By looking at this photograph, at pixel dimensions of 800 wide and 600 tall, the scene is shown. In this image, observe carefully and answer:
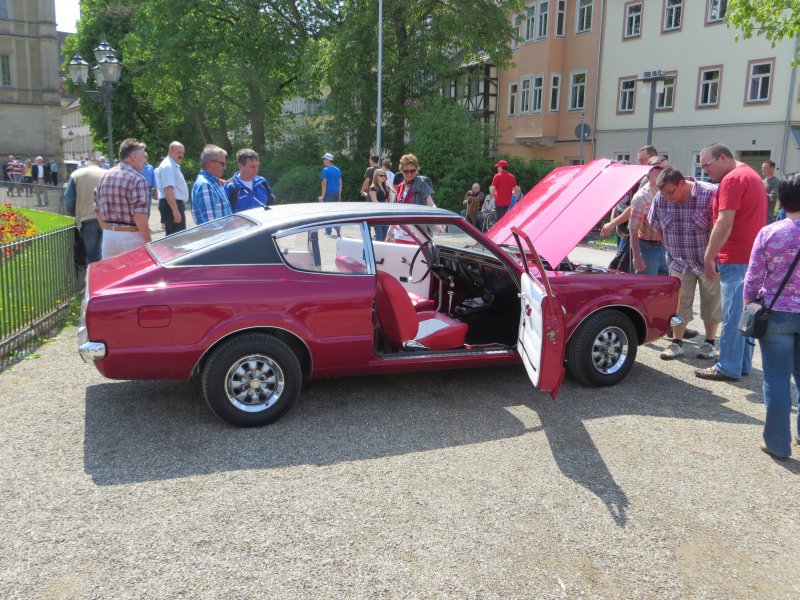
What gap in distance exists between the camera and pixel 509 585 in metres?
3.24

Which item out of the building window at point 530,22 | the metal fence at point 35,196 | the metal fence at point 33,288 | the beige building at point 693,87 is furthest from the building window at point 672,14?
the metal fence at point 33,288

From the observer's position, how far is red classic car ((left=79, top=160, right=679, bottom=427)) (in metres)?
4.61

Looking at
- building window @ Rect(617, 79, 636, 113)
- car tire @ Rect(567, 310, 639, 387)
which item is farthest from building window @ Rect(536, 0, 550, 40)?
car tire @ Rect(567, 310, 639, 387)

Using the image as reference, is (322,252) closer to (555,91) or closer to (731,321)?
(731,321)

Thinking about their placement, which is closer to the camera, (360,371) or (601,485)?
(601,485)

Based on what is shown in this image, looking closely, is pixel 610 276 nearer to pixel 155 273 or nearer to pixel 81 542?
pixel 155 273

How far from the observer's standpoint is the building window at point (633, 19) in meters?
28.7

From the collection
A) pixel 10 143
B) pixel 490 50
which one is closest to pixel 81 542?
pixel 490 50

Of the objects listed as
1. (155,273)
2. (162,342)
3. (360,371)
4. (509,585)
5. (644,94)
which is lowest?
(509,585)

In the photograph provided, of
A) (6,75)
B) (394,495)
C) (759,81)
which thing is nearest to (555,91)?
(759,81)

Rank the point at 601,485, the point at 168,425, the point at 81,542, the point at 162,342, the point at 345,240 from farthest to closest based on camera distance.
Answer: the point at 345,240 → the point at 168,425 → the point at 162,342 → the point at 601,485 → the point at 81,542

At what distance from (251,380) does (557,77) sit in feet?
101

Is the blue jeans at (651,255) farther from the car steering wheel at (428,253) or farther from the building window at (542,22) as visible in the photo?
the building window at (542,22)

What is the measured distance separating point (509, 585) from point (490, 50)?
86.3ft
